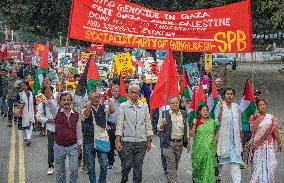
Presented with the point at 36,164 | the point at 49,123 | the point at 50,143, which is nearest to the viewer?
the point at 49,123

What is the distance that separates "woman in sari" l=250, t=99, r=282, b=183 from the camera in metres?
7.97

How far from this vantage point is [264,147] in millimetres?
8016

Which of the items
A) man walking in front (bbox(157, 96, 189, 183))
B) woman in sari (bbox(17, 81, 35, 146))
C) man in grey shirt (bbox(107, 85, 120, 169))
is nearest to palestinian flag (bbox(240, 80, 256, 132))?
man walking in front (bbox(157, 96, 189, 183))

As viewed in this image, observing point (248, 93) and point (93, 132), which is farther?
point (248, 93)

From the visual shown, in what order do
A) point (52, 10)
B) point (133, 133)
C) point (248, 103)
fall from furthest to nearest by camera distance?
1. point (52, 10)
2. point (248, 103)
3. point (133, 133)

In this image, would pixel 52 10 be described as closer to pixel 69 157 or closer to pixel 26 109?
pixel 26 109

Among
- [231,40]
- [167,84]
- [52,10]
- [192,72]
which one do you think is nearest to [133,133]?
[167,84]

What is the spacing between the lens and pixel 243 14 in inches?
328

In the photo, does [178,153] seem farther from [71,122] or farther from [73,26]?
[73,26]

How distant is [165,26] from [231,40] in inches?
40.1

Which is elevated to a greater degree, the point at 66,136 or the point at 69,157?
the point at 66,136

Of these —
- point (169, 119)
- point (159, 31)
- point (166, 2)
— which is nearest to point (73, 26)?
point (159, 31)

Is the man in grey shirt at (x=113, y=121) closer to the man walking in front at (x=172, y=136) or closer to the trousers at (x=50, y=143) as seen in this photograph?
the trousers at (x=50, y=143)

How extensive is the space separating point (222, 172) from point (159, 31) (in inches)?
118
